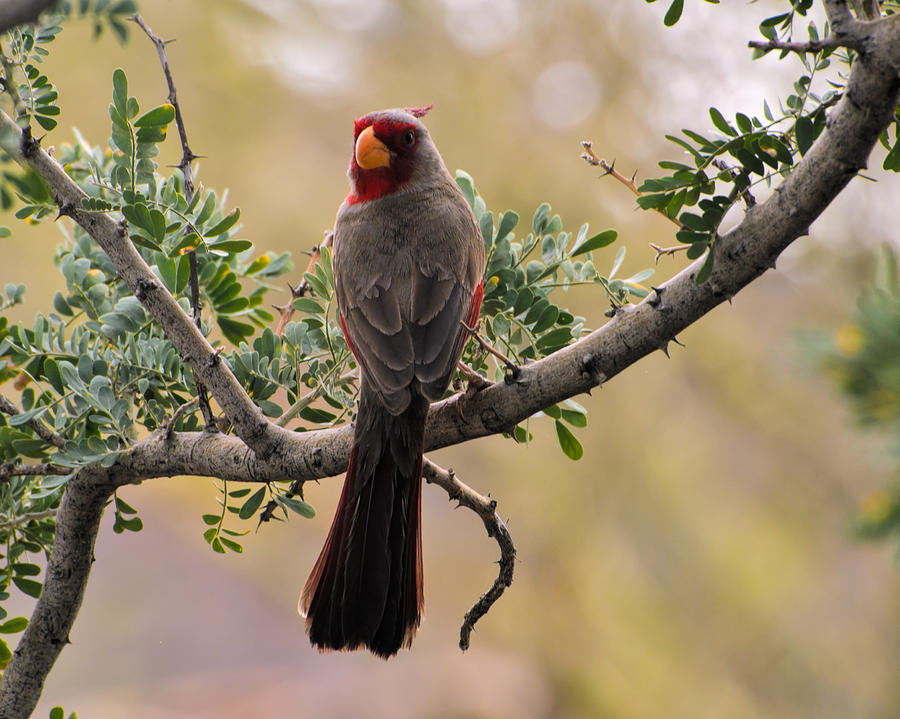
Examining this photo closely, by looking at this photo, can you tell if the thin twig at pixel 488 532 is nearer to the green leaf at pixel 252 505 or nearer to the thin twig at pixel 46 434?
the green leaf at pixel 252 505

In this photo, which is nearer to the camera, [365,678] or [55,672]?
[55,672]

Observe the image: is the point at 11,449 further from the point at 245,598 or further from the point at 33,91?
the point at 245,598

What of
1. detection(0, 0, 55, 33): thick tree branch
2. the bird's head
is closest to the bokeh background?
the bird's head

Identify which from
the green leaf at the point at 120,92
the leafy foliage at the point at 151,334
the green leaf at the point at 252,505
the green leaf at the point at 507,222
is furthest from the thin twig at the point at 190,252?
the green leaf at the point at 507,222

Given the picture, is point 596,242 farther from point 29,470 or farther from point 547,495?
point 547,495

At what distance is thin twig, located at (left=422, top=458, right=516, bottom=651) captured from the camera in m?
1.95

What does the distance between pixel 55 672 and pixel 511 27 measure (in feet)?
24.0

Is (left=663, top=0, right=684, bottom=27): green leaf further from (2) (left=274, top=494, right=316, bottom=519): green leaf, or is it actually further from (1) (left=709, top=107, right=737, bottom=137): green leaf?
(2) (left=274, top=494, right=316, bottom=519): green leaf

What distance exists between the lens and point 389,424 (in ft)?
6.65

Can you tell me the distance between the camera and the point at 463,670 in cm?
780

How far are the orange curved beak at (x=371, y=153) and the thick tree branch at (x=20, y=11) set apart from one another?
206 cm

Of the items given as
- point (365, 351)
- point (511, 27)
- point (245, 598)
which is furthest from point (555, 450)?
point (365, 351)

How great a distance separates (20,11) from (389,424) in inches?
57.7

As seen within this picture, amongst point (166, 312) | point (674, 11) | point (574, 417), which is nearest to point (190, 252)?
point (166, 312)
